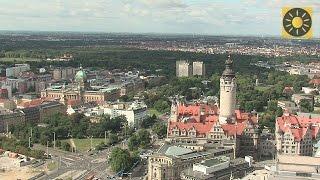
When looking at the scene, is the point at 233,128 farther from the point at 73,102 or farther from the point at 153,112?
the point at 73,102

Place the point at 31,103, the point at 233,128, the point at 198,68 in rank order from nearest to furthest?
the point at 233,128 → the point at 31,103 → the point at 198,68

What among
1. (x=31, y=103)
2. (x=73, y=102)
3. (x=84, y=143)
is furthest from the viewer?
(x=73, y=102)

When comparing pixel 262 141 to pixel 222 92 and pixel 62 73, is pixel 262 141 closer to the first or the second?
pixel 222 92

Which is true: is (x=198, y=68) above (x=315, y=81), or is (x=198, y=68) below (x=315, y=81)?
above

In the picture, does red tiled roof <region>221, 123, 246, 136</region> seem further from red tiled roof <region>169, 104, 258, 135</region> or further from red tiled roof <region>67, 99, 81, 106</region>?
red tiled roof <region>67, 99, 81, 106</region>

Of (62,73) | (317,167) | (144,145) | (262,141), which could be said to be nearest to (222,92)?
(262,141)

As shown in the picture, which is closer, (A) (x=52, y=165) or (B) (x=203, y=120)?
(A) (x=52, y=165)

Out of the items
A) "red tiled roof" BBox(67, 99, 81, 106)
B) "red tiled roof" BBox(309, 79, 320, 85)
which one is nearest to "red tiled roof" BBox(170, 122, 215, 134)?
"red tiled roof" BBox(67, 99, 81, 106)

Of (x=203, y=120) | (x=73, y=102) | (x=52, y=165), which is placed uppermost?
(x=203, y=120)

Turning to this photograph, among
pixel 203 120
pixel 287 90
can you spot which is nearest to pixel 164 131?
pixel 203 120

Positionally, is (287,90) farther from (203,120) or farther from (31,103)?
(203,120)
